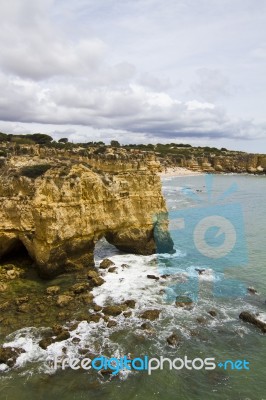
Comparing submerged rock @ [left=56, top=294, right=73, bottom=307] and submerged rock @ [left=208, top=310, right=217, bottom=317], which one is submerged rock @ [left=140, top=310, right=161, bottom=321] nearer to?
submerged rock @ [left=208, top=310, right=217, bottom=317]

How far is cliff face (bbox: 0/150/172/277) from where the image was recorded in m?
18.7

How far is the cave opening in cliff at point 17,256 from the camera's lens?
821 inches

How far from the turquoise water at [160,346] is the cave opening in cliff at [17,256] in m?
5.63

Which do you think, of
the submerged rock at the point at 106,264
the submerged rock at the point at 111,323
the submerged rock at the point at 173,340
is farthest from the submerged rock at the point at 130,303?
the submerged rock at the point at 106,264

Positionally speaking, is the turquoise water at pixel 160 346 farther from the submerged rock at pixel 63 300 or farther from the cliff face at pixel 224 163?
the cliff face at pixel 224 163

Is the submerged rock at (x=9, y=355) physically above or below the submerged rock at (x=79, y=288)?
below

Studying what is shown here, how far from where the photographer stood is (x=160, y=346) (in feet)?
43.5

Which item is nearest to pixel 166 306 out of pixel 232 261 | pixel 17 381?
pixel 17 381

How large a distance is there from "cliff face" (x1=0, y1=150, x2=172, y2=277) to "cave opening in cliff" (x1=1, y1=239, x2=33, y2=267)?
0.47ft

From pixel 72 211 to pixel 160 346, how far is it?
9467 millimetres

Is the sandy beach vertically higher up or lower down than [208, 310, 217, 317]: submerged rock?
higher up

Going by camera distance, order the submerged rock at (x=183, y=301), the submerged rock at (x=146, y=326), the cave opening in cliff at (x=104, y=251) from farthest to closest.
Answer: the cave opening in cliff at (x=104, y=251)
the submerged rock at (x=183, y=301)
the submerged rock at (x=146, y=326)

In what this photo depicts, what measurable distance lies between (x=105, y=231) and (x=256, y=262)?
11.3 meters

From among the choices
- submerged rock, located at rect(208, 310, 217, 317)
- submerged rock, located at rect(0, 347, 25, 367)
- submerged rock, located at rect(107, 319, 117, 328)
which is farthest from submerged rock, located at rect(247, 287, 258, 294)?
submerged rock, located at rect(0, 347, 25, 367)
